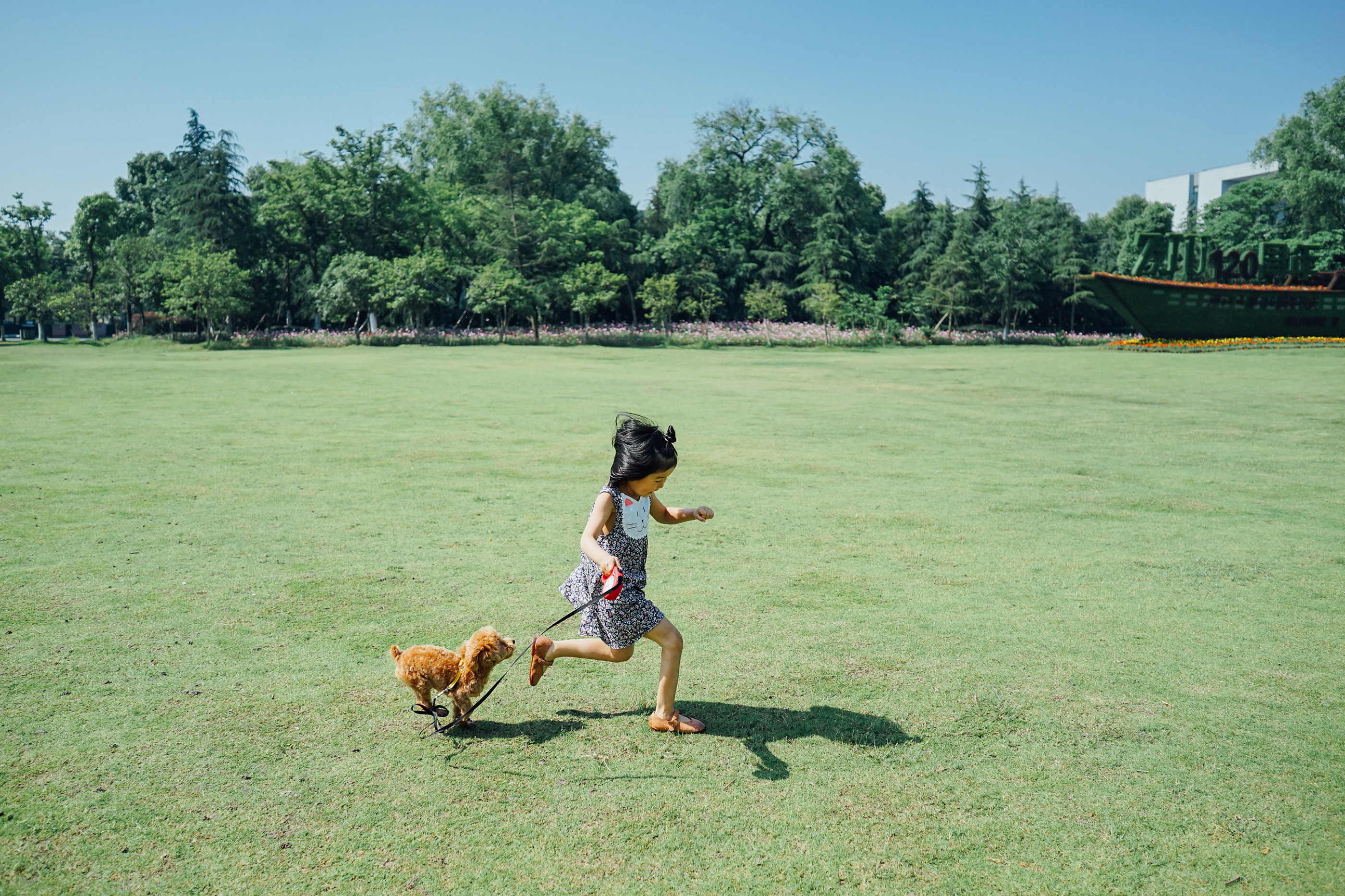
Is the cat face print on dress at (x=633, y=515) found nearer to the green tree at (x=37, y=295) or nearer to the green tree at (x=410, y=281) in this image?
the green tree at (x=410, y=281)

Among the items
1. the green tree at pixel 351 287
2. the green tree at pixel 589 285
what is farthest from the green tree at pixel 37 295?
the green tree at pixel 589 285

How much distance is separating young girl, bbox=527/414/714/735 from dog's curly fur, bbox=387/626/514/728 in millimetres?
212

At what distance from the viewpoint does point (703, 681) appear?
4.63 m

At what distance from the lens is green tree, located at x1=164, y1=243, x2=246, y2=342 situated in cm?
4288

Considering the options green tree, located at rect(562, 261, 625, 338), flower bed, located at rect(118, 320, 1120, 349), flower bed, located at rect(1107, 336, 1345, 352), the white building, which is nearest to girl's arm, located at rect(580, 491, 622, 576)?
flower bed, located at rect(1107, 336, 1345, 352)

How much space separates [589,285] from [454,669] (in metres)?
47.5

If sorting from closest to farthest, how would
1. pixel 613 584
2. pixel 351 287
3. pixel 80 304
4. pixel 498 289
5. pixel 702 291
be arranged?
pixel 613 584 → pixel 351 287 → pixel 498 289 → pixel 80 304 → pixel 702 291

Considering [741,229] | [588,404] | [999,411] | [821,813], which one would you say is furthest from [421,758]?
[741,229]

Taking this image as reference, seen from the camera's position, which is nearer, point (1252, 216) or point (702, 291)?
point (702, 291)

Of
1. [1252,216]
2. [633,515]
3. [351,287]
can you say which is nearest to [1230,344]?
[1252,216]

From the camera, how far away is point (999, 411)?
1769 cm

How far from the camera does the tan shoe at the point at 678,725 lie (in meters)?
4.02

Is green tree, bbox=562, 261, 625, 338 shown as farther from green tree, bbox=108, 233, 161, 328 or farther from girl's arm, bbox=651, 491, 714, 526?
girl's arm, bbox=651, 491, 714, 526

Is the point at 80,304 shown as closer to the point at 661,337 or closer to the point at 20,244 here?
the point at 20,244
